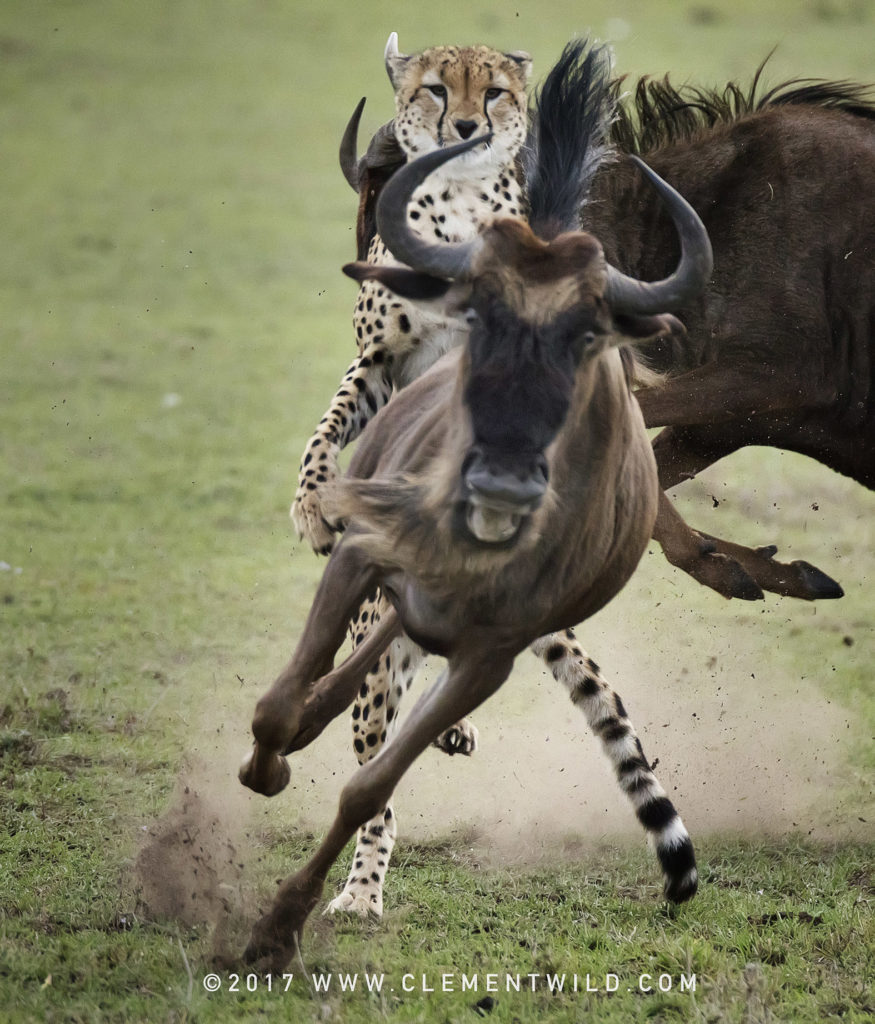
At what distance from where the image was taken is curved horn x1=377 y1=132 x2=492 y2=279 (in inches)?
145

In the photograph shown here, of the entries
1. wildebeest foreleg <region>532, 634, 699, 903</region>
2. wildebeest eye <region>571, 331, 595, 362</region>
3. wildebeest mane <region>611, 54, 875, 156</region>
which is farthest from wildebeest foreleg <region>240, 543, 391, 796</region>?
wildebeest mane <region>611, 54, 875, 156</region>

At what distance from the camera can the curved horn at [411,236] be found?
3.69m

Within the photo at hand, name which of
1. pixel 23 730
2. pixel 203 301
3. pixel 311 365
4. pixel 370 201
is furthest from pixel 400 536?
pixel 203 301

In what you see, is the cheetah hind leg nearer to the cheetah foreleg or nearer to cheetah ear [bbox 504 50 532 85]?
the cheetah foreleg

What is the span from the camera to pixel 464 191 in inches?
200

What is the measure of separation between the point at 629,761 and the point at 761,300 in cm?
190

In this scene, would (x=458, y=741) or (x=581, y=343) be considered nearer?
(x=581, y=343)

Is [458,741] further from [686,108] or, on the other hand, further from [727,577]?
[686,108]

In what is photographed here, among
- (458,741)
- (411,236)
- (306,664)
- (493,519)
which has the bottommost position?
(458,741)

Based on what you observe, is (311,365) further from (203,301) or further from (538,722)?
(538,722)

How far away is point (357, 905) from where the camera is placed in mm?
4684

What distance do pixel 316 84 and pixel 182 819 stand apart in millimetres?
16554

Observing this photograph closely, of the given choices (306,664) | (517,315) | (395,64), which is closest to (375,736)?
(306,664)

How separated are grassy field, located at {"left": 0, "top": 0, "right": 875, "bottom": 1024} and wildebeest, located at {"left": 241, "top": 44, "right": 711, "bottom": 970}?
0.53m
